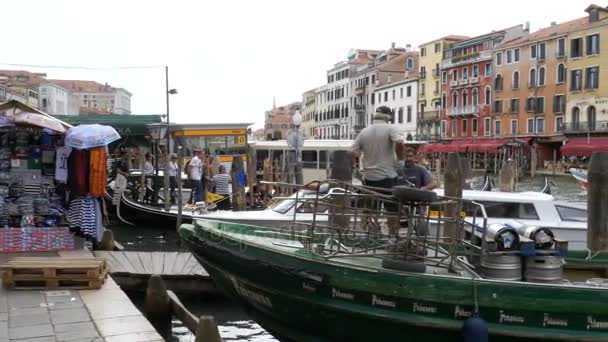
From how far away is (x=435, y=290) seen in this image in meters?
6.04

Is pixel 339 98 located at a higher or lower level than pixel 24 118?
higher

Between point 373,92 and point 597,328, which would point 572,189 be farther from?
point 373,92

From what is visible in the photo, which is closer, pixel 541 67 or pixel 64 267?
pixel 64 267

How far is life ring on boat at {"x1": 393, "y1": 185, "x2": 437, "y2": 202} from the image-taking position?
5922 mm

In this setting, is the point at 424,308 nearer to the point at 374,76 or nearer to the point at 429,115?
the point at 429,115

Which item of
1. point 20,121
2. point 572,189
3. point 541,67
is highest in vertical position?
point 541,67

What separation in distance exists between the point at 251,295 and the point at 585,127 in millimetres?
52847

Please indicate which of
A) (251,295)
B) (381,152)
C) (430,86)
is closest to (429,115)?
(430,86)

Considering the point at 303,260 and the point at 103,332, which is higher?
the point at 303,260

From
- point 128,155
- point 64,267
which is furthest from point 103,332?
point 128,155

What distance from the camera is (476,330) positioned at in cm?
584

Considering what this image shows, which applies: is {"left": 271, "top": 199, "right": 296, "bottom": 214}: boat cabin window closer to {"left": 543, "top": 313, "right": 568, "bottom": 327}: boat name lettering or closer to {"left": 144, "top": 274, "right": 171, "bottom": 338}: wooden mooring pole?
{"left": 144, "top": 274, "right": 171, "bottom": 338}: wooden mooring pole

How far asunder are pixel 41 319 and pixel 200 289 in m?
Answer: 3.75

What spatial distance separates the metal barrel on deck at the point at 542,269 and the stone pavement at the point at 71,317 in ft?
12.1
